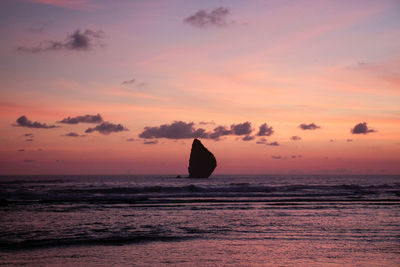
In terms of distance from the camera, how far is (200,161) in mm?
133500

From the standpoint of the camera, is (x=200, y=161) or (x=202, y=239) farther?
(x=200, y=161)

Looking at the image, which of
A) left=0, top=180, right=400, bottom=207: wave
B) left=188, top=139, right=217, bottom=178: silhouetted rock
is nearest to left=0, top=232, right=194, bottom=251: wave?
left=0, top=180, right=400, bottom=207: wave

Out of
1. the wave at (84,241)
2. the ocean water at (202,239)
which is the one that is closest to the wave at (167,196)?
the ocean water at (202,239)

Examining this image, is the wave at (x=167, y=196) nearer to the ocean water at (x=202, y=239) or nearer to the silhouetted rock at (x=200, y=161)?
the ocean water at (x=202, y=239)

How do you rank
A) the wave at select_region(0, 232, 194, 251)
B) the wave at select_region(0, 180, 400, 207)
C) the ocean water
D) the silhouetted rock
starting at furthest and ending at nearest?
the silhouetted rock < the wave at select_region(0, 180, 400, 207) < the wave at select_region(0, 232, 194, 251) < the ocean water

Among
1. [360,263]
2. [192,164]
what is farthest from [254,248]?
[192,164]

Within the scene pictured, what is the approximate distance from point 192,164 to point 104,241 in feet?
388

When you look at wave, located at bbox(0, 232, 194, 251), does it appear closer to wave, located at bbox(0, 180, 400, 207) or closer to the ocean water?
the ocean water

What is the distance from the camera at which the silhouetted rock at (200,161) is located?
436ft

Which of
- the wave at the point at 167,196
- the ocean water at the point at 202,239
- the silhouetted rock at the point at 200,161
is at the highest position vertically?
the silhouetted rock at the point at 200,161

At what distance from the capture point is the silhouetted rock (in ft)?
436

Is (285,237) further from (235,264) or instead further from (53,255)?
(53,255)

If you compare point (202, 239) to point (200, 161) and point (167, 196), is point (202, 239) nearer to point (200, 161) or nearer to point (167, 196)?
point (167, 196)

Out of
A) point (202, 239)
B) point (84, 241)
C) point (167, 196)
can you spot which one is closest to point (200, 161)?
point (167, 196)
